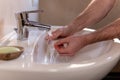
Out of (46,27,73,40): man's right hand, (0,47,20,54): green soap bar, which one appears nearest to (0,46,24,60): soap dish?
(0,47,20,54): green soap bar

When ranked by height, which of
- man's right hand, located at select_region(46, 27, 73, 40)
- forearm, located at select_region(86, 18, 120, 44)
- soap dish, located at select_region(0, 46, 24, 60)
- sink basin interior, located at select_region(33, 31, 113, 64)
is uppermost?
forearm, located at select_region(86, 18, 120, 44)

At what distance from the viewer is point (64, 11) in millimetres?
1607

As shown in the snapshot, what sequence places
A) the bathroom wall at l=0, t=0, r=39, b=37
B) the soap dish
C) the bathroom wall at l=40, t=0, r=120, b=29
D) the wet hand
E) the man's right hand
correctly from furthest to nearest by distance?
1. the bathroom wall at l=40, t=0, r=120, b=29
2. the man's right hand
3. the bathroom wall at l=0, t=0, r=39, b=37
4. the wet hand
5. the soap dish

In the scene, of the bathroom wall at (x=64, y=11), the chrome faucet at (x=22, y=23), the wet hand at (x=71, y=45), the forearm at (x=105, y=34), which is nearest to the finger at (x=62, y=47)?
the wet hand at (x=71, y=45)

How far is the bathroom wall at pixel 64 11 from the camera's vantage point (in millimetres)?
1578

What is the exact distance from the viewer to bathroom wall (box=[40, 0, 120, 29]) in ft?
5.18

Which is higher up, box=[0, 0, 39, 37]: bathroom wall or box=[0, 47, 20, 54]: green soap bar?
box=[0, 0, 39, 37]: bathroom wall

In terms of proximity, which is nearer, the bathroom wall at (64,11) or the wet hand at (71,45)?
the wet hand at (71,45)

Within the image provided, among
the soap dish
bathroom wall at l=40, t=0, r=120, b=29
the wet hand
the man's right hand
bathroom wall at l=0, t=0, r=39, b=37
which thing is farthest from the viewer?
bathroom wall at l=40, t=0, r=120, b=29

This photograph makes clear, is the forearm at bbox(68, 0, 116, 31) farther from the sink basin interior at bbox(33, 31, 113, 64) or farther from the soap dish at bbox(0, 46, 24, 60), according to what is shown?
the soap dish at bbox(0, 46, 24, 60)

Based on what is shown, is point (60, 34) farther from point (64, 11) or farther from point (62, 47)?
point (64, 11)

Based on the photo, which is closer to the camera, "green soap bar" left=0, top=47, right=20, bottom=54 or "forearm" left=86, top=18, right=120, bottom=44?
"green soap bar" left=0, top=47, right=20, bottom=54

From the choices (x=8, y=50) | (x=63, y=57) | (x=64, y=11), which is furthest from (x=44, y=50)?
(x=64, y=11)

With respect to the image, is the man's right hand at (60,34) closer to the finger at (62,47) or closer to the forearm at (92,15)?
the forearm at (92,15)
